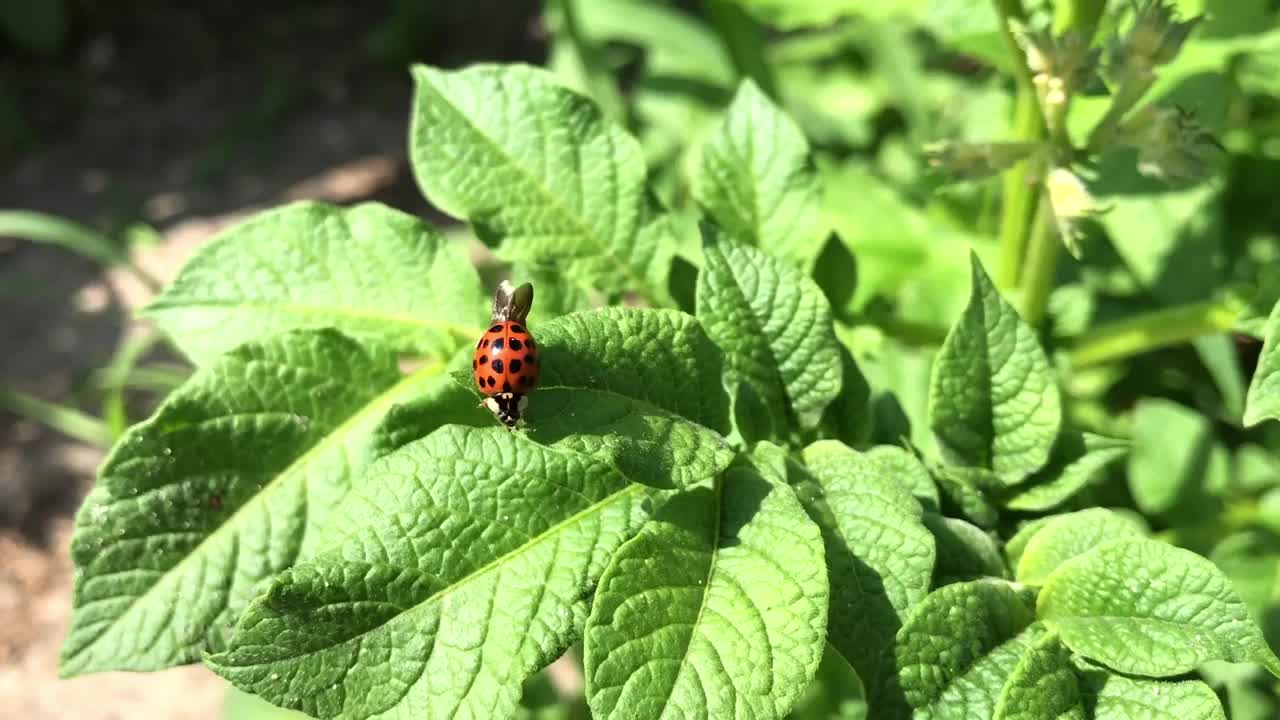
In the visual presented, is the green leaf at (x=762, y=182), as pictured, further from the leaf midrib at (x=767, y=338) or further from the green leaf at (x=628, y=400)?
the green leaf at (x=628, y=400)

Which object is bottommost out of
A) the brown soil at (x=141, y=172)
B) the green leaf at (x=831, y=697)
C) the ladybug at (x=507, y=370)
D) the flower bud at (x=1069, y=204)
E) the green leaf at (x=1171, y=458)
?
the brown soil at (x=141, y=172)

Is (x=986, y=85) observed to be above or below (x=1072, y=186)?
below

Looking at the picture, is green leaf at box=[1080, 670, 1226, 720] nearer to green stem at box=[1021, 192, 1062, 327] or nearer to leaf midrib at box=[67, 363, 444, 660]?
green stem at box=[1021, 192, 1062, 327]

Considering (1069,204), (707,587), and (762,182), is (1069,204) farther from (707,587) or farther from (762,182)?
(707,587)

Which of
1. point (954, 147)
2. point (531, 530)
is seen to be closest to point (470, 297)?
point (531, 530)

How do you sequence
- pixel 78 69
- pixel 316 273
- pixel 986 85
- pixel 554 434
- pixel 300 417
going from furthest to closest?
1. pixel 78 69
2. pixel 986 85
3. pixel 316 273
4. pixel 300 417
5. pixel 554 434

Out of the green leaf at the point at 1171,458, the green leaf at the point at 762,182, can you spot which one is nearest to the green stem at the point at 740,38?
the green leaf at the point at 1171,458

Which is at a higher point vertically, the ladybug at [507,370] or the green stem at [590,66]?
Result: the ladybug at [507,370]

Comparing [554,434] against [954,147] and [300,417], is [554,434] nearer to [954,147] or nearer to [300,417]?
[300,417]
